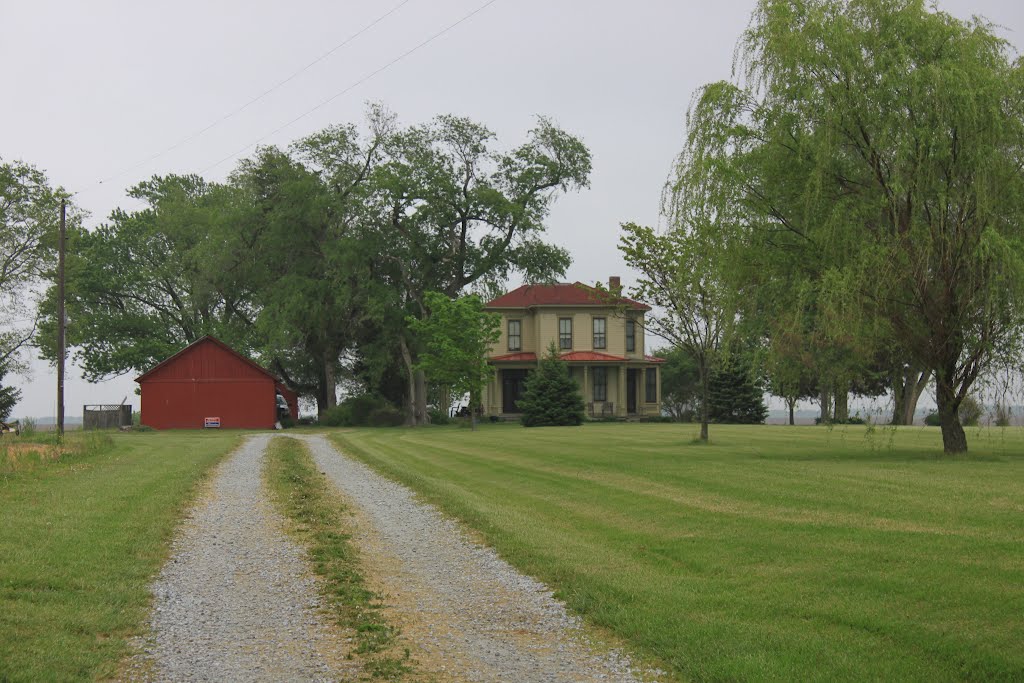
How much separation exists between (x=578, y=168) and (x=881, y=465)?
38.9 metres

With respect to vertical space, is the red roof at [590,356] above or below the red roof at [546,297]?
below

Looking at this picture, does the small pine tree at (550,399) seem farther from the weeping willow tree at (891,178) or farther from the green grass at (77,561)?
the green grass at (77,561)

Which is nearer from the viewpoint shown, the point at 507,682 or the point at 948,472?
the point at 507,682

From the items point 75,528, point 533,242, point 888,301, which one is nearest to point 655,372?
point 533,242

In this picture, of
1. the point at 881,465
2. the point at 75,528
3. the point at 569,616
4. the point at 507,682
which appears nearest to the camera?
the point at 507,682

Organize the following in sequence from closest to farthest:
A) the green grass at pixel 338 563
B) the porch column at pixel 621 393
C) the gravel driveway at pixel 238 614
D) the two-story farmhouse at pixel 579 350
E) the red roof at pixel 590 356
Answer: the gravel driveway at pixel 238 614 → the green grass at pixel 338 563 → the red roof at pixel 590 356 → the two-story farmhouse at pixel 579 350 → the porch column at pixel 621 393

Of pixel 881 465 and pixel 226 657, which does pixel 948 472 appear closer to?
pixel 881 465

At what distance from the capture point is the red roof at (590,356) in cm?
6205

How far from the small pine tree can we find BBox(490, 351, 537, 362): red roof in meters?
10.9

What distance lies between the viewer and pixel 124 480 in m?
19.8

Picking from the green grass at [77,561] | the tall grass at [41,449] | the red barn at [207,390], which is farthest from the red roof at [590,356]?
the green grass at [77,561]

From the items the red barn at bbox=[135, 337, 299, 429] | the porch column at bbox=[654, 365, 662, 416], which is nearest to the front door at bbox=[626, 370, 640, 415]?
the porch column at bbox=[654, 365, 662, 416]

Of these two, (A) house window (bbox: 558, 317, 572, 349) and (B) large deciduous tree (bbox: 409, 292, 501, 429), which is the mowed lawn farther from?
(A) house window (bbox: 558, 317, 572, 349)

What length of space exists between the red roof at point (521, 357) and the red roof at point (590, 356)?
8.04 ft
